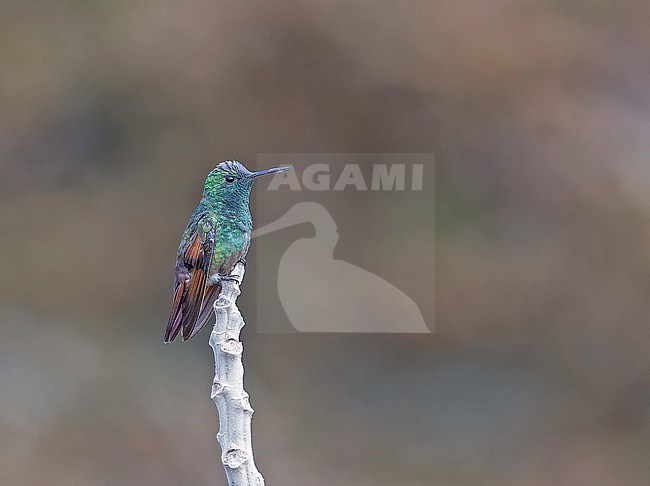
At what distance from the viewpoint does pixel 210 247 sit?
3.22 ft

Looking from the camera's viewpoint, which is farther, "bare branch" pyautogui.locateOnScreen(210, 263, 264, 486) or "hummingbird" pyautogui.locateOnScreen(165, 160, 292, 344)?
"hummingbird" pyautogui.locateOnScreen(165, 160, 292, 344)

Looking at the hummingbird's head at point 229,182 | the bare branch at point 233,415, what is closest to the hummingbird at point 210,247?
the hummingbird's head at point 229,182

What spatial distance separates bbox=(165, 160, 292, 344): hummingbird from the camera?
3.15ft

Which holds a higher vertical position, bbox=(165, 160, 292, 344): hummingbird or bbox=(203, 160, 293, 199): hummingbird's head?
bbox=(203, 160, 293, 199): hummingbird's head

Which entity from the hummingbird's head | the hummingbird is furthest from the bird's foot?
the hummingbird's head

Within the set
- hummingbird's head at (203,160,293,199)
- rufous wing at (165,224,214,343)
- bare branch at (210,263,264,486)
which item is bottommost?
bare branch at (210,263,264,486)

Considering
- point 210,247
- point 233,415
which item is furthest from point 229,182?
point 233,415

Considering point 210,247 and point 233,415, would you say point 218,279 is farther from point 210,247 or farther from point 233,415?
point 233,415

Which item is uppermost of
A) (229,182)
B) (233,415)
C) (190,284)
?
(229,182)

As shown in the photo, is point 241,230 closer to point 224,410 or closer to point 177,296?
point 177,296

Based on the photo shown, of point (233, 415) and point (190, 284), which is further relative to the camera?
point (190, 284)

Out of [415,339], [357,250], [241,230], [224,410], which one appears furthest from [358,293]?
[224,410]

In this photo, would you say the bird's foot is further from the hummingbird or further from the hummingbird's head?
the hummingbird's head

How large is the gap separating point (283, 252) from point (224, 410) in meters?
1.97
